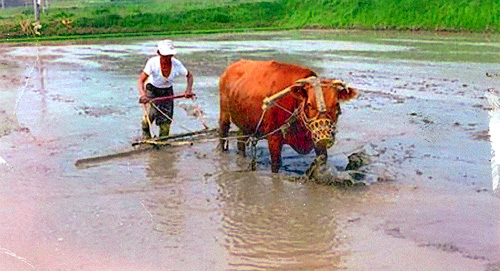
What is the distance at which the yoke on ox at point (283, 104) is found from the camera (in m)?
7.08

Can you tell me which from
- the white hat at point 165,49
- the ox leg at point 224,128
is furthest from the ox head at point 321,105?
the ox leg at point 224,128

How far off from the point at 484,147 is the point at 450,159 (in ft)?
2.92

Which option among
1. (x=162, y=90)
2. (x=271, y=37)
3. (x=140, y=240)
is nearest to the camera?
(x=140, y=240)

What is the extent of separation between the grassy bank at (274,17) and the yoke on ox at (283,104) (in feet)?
90.2

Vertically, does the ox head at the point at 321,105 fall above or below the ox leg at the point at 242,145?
above

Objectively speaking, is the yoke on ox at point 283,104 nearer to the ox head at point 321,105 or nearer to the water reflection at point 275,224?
the ox head at point 321,105

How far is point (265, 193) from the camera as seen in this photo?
7.34 m

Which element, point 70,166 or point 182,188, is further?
point 70,166

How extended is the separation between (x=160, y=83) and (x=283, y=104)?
1.98 metres

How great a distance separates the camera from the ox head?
700 centimetres

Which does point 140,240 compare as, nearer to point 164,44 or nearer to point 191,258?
point 191,258

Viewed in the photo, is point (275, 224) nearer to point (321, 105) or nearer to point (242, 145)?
point (321, 105)

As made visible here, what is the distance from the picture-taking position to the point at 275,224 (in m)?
6.36

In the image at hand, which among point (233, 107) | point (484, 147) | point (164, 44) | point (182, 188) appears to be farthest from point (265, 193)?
point (484, 147)
